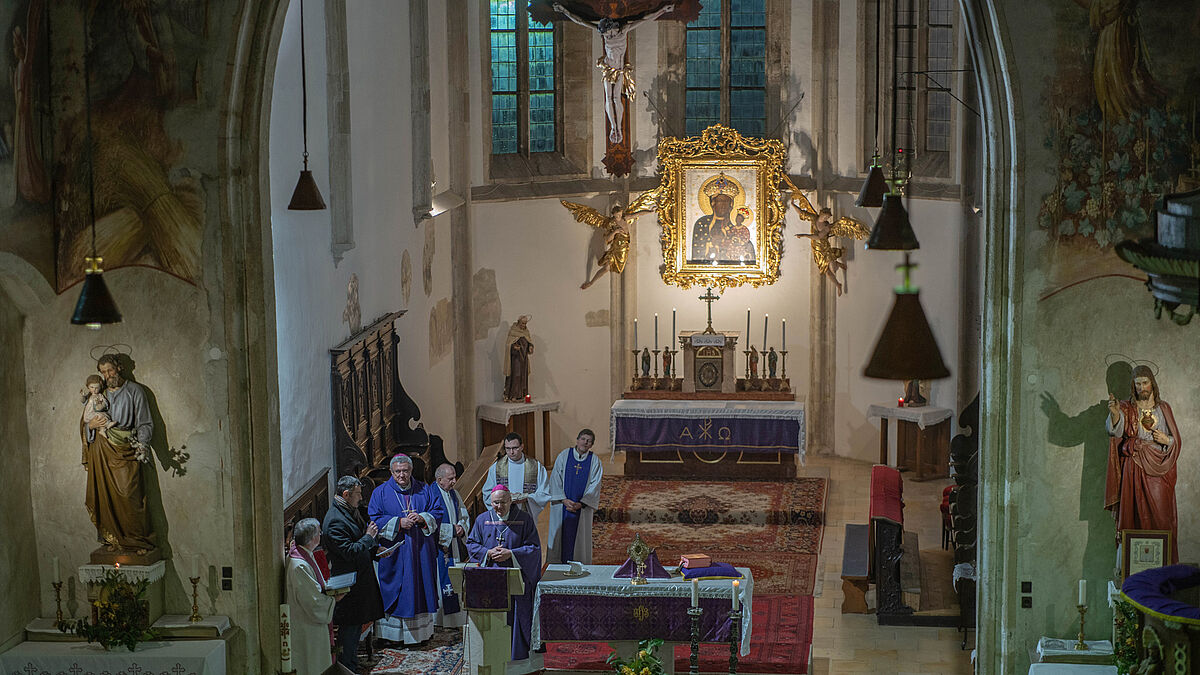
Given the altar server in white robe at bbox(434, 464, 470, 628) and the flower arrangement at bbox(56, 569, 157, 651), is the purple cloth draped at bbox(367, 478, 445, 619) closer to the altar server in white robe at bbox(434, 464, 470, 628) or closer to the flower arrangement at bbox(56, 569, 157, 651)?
the altar server in white robe at bbox(434, 464, 470, 628)

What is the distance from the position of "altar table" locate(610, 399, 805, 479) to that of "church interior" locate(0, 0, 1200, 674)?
0.05 m

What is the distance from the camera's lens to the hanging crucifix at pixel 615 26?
17672mm

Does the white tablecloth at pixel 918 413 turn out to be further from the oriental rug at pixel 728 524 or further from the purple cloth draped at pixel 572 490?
the purple cloth draped at pixel 572 490

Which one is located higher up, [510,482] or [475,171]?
[475,171]

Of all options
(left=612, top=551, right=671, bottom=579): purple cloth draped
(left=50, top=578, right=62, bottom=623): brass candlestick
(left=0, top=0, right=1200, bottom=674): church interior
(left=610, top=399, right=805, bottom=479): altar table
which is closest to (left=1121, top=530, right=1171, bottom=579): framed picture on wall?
(left=0, top=0, right=1200, bottom=674): church interior

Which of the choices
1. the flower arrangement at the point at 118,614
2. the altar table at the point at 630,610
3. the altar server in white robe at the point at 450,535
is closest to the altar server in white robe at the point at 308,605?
the flower arrangement at the point at 118,614

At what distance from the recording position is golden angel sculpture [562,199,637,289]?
19.1m

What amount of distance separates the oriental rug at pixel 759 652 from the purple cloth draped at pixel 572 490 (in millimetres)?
1013

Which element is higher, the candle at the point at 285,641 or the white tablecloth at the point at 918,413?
the white tablecloth at the point at 918,413

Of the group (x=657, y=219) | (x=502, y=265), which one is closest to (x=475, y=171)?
(x=502, y=265)

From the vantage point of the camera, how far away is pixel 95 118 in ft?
32.1

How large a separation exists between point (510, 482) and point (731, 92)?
27.8ft

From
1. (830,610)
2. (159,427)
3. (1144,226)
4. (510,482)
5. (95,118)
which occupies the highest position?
(95,118)

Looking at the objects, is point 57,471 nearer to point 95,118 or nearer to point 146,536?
point 146,536
